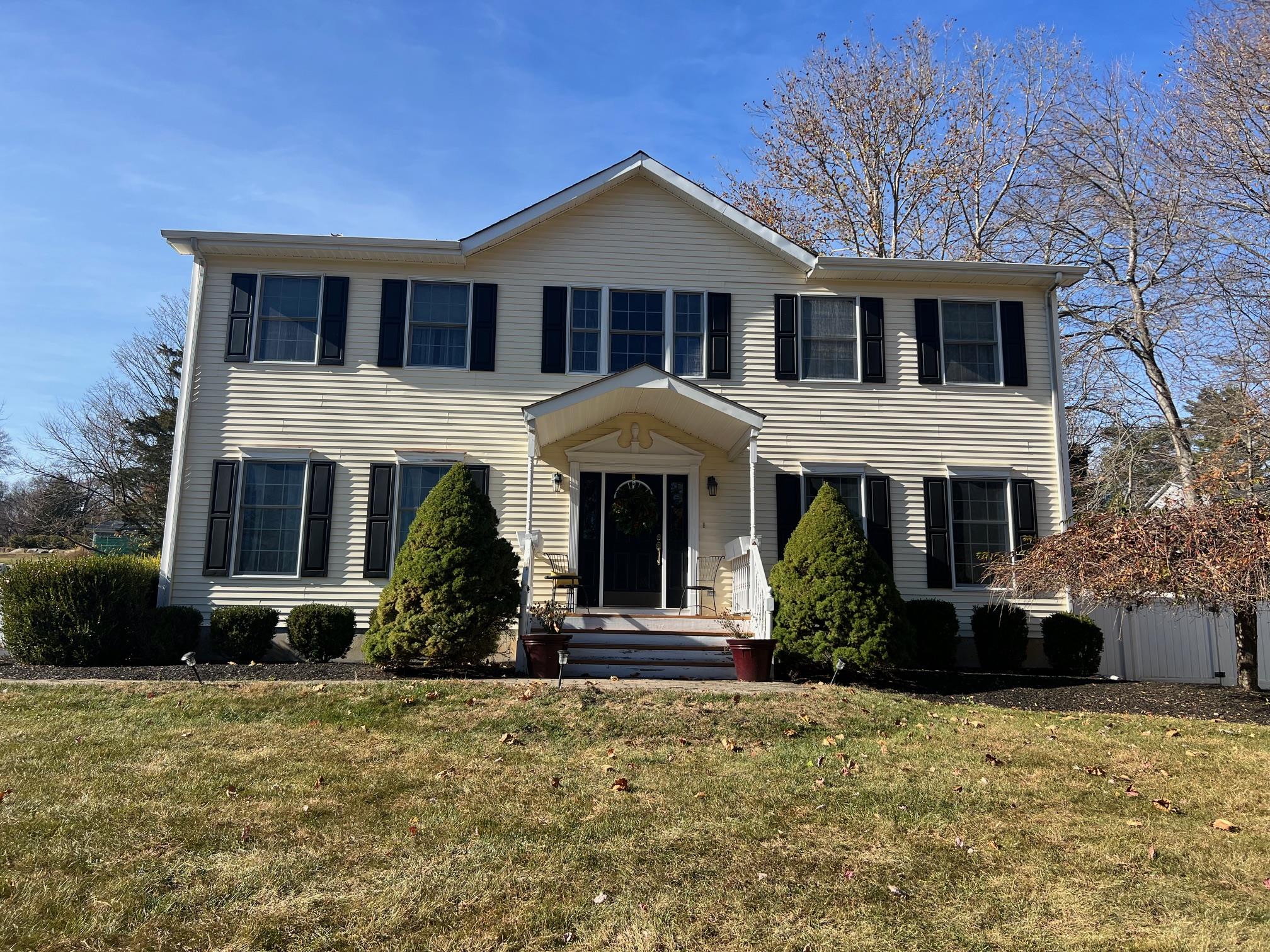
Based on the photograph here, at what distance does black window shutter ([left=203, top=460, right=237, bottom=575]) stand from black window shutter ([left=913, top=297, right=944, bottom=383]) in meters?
9.84

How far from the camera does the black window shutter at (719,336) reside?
41.5ft

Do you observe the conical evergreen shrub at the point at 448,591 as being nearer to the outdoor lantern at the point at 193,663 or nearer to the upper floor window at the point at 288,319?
the outdoor lantern at the point at 193,663

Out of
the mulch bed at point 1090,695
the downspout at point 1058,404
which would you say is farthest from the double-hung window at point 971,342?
the mulch bed at point 1090,695

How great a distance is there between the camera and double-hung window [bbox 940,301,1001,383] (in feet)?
42.7

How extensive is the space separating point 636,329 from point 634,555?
10.7 ft

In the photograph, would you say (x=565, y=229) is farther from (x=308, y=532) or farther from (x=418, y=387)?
(x=308, y=532)

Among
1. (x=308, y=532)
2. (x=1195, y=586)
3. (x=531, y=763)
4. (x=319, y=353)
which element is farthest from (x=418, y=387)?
(x=1195, y=586)

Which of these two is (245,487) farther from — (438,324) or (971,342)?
(971,342)

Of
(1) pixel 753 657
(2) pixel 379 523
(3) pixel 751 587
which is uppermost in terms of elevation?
(2) pixel 379 523

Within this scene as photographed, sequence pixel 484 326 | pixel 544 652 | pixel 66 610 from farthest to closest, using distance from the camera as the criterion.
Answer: pixel 484 326 → pixel 66 610 → pixel 544 652

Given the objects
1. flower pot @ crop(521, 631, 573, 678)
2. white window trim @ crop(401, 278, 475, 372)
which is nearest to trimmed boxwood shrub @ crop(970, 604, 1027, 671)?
flower pot @ crop(521, 631, 573, 678)

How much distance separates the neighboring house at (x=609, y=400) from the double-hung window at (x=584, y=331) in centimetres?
3

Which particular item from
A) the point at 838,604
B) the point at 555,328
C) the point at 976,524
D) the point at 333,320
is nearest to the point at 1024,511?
the point at 976,524

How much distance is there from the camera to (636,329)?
12.7 metres
